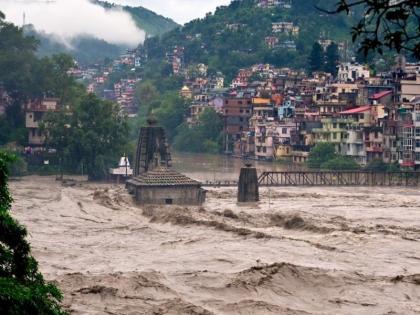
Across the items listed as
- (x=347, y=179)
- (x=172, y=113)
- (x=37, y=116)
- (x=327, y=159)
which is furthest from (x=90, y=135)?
(x=172, y=113)

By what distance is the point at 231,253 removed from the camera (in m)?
37.5

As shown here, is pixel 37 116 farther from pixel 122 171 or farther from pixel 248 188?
pixel 248 188

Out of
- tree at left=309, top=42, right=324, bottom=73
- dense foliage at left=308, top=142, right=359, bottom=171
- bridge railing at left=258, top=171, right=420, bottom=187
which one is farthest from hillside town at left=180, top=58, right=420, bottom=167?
bridge railing at left=258, top=171, right=420, bottom=187

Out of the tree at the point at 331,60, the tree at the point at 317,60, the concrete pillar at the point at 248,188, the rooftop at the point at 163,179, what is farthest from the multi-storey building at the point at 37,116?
the tree at the point at 331,60

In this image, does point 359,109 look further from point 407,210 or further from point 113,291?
point 113,291

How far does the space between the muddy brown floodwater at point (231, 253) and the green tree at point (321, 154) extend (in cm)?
2461

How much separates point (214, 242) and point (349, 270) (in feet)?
25.2

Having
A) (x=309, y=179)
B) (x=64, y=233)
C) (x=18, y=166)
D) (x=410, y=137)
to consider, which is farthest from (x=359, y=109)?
(x=64, y=233)

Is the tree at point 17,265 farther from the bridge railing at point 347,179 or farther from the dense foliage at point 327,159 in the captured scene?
the dense foliage at point 327,159

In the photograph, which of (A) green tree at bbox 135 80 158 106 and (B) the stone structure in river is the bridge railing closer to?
(B) the stone structure in river

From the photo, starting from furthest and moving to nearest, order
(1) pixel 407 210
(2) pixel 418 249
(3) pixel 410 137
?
(3) pixel 410 137 < (1) pixel 407 210 < (2) pixel 418 249

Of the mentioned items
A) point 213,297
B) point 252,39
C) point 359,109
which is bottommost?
point 213,297

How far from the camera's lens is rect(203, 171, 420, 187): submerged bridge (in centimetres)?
7012

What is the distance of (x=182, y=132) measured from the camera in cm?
11562
